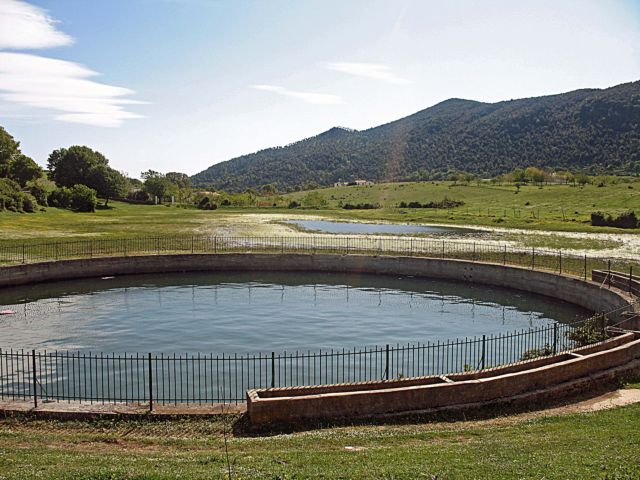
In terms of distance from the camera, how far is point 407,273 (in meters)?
39.0

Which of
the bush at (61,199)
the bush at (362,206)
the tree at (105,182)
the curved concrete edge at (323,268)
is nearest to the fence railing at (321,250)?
the curved concrete edge at (323,268)

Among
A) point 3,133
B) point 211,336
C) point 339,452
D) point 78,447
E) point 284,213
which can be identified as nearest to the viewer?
point 339,452

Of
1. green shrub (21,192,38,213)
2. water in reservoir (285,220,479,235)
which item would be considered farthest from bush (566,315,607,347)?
green shrub (21,192,38,213)

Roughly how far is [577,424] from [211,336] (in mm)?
14791

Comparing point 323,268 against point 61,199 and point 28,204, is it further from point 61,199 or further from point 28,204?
point 61,199

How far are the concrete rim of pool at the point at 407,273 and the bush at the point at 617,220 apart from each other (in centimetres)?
3007

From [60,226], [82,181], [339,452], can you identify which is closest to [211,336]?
[339,452]

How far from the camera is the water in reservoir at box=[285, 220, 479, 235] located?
203ft

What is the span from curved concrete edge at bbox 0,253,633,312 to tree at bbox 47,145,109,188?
74.7 m

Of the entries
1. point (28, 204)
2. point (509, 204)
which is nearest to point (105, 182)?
point (28, 204)

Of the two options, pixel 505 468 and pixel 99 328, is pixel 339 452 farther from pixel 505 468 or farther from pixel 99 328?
pixel 99 328

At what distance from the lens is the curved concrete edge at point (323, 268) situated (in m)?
32.0

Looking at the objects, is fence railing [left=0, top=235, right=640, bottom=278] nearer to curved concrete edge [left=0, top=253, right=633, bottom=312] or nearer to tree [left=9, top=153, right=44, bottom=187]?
curved concrete edge [left=0, top=253, right=633, bottom=312]

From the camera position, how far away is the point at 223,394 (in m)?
15.6
